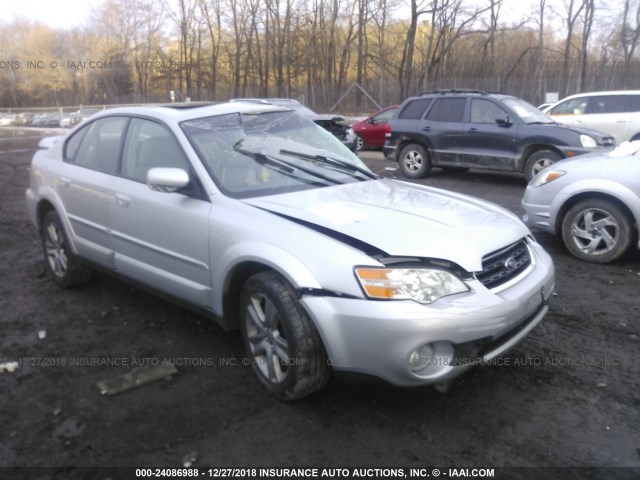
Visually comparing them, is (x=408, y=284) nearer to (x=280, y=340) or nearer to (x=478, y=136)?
(x=280, y=340)

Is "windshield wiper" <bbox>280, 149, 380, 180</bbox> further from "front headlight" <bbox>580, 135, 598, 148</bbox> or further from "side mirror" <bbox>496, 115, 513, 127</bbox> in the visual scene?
"side mirror" <bbox>496, 115, 513, 127</bbox>

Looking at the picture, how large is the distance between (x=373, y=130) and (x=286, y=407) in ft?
45.7

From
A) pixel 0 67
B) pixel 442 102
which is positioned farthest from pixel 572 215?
pixel 0 67

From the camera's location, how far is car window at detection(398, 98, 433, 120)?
1145 cm

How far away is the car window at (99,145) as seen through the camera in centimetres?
424

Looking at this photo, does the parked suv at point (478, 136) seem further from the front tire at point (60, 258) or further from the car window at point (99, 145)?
the front tire at point (60, 258)

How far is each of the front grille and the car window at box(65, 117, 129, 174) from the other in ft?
9.08

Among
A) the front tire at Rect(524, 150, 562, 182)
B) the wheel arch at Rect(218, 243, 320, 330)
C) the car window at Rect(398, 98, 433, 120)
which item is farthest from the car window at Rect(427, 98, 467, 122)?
the wheel arch at Rect(218, 243, 320, 330)

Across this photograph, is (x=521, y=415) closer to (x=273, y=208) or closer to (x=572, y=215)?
(x=273, y=208)

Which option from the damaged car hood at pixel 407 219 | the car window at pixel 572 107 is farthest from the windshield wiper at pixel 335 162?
the car window at pixel 572 107

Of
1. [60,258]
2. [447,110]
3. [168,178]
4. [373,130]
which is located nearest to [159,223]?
[168,178]

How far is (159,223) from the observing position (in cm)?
365

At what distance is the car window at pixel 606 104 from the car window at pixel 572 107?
0.13 meters

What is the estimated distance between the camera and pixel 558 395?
3102 mm
